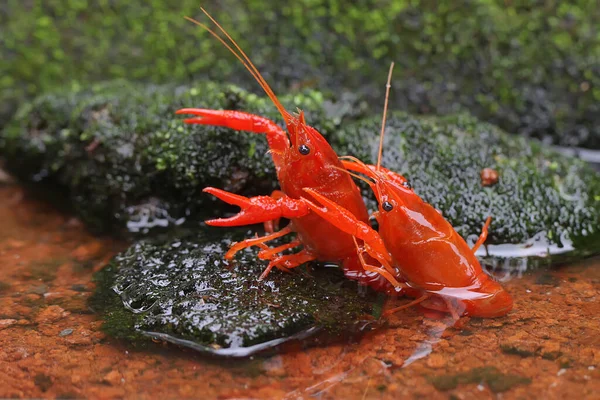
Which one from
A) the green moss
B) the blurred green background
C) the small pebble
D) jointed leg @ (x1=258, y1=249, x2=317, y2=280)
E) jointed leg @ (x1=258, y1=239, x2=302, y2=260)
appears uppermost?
the blurred green background

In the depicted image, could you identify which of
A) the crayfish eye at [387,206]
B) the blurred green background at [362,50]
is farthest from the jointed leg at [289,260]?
the blurred green background at [362,50]

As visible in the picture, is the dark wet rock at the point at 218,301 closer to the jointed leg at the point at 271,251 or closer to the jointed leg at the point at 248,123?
the jointed leg at the point at 271,251

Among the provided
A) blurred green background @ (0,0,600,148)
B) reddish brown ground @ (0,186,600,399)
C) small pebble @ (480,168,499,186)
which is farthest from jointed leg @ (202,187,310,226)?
blurred green background @ (0,0,600,148)

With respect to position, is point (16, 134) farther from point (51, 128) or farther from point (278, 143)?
point (278, 143)

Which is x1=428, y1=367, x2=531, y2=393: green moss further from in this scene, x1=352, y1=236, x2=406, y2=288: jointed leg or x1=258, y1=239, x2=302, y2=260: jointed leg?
x1=258, y1=239, x2=302, y2=260: jointed leg

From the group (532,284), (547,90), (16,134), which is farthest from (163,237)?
(547,90)

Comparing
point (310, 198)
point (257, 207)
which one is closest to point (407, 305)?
point (310, 198)
